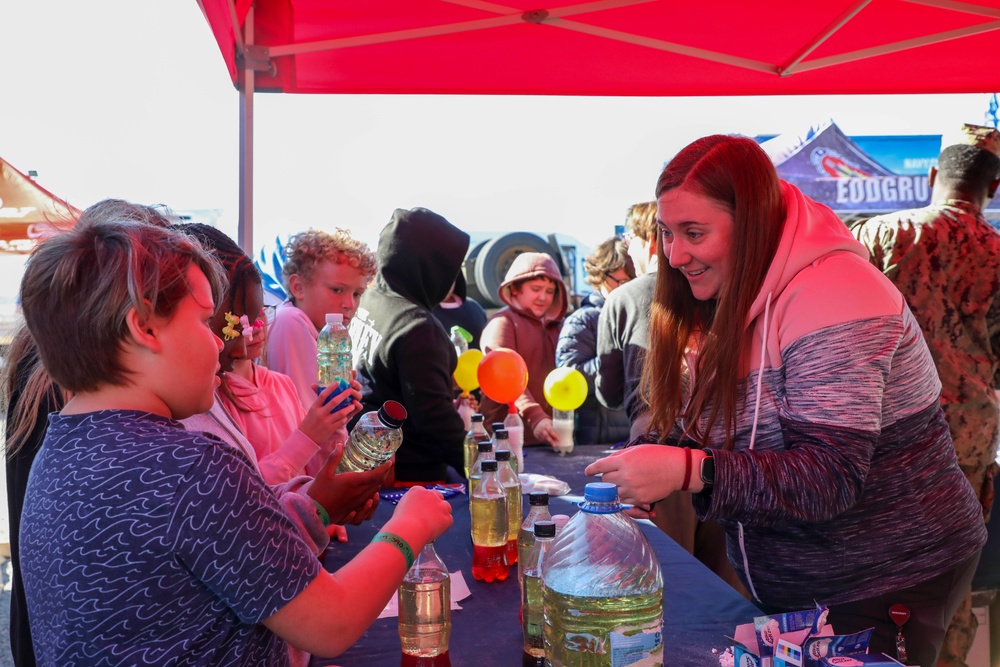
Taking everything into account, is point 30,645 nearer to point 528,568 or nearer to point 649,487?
point 528,568

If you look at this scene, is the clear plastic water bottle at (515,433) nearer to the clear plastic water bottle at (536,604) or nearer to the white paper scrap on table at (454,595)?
the white paper scrap on table at (454,595)

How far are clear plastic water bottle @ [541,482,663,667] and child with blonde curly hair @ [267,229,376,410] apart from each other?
1986 mm

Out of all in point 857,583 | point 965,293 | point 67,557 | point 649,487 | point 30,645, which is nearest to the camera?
point 67,557

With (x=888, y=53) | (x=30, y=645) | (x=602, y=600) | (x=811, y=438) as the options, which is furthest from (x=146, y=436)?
(x=888, y=53)

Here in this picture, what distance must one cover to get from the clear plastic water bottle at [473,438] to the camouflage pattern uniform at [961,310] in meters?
1.75

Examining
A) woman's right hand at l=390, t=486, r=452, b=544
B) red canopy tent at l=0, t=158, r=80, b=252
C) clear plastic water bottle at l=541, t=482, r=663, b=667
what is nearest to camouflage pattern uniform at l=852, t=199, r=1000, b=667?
clear plastic water bottle at l=541, t=482, r=663, b=667

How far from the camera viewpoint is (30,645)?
161 cm

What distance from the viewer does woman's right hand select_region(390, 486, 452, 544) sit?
3.89 feet

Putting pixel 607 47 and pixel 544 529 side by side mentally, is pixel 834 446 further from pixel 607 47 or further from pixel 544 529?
pixel 607 47

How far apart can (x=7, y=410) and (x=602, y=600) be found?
4.20 ft

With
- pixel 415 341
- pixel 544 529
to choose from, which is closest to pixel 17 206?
pixel 415 341

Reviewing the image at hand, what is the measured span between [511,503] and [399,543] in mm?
1001

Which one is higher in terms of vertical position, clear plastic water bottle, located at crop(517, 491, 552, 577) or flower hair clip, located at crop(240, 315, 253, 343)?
flower hair clip, located at crop(240, 315, 253, 343)

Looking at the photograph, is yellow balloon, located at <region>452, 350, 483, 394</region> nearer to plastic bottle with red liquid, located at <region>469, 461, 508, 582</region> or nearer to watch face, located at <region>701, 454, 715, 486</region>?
plastic bottle with red liquid, located at <region>469, 461, 508, 582</region>
